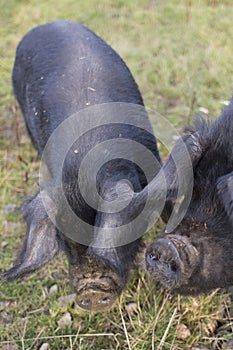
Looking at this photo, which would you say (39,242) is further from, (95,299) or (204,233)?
(204,233)

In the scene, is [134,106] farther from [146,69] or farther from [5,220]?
[146,69]

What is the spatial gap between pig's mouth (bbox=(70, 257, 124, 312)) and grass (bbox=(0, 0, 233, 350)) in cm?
24

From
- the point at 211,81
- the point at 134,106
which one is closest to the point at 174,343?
the point at 134,106

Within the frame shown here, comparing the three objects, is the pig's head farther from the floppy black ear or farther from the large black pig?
the floppy black ear

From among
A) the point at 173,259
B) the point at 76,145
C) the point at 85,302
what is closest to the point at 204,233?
the point at 173,259

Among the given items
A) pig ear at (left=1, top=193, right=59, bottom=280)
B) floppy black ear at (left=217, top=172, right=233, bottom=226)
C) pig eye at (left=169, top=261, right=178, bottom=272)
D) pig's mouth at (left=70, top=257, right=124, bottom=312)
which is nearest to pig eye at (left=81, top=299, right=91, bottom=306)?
pig's mouth at (left=70, top=257, right=124, bottom=312)

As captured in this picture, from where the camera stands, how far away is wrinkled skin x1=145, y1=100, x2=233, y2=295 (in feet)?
7.89

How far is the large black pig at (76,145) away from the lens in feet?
9.61

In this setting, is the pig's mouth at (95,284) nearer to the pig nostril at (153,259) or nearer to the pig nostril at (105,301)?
the pig nostril at (105,301)

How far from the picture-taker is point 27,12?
24.6 ft

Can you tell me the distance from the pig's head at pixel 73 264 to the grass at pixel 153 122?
28 centimetres

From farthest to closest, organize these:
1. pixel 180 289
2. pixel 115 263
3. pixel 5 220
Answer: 1. pixel 5 220
2. pixel 115 263
3. pixel 180 289

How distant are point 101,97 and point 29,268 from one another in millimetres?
1342

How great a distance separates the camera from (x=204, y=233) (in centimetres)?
247
